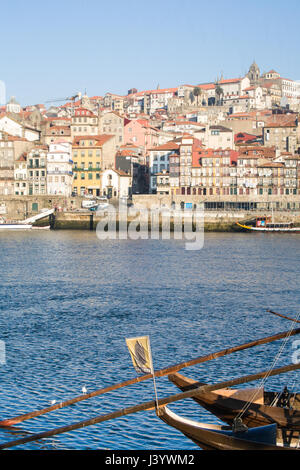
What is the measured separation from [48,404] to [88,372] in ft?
11.9

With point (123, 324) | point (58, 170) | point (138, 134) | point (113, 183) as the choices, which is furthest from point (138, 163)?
point (123, 324)

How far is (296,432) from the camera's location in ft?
52.1

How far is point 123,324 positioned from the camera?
3328 cm

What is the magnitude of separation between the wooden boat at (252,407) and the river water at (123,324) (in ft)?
6.40

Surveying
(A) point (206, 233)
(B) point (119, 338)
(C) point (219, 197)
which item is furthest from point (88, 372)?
(C) point (219, 197)

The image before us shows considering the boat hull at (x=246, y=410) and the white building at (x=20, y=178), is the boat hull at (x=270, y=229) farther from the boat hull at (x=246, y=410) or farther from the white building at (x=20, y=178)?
the boat hull at (x=246, y=410)

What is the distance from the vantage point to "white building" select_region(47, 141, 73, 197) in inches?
4540

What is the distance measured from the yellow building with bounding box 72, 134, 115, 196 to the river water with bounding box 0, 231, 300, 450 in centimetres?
4886

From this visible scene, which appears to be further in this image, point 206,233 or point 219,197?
point 219,197

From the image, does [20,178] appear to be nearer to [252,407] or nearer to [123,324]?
[123,324]

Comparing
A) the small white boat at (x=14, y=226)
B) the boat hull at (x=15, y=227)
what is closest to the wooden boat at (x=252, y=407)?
the boat hull at (x=15, y=227)

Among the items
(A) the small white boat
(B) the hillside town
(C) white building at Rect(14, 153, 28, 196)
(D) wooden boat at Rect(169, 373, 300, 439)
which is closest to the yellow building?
(B) the hillside town

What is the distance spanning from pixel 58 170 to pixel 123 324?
8476cm
